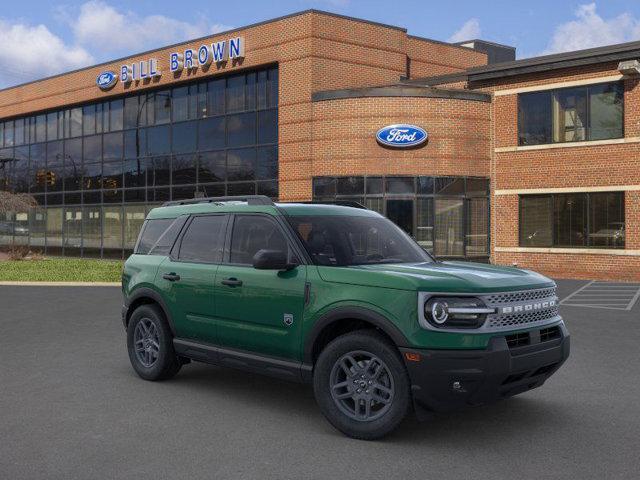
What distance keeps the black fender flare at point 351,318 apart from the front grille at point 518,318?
674mm

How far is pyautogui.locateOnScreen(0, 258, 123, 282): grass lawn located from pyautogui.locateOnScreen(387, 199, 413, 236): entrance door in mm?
9566

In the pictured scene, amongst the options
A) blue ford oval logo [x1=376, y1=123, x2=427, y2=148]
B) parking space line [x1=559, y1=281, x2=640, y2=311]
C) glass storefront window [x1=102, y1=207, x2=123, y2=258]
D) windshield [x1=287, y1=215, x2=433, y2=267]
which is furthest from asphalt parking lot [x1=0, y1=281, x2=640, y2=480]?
glass storefront window [x1=102, y1=207, x2=123, y2=258]

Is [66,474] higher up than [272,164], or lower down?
lower down

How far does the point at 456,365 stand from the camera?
16.4ft

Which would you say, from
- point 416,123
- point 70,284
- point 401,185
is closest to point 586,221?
point 401,185

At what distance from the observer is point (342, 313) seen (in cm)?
551

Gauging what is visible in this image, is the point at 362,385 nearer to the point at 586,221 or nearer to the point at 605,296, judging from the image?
the point at 605,296

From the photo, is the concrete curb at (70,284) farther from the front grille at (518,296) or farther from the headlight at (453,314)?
the headlight at (453,314)

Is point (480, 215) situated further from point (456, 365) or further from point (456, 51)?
point (456, 365)

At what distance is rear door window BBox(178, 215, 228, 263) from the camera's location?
6.94m

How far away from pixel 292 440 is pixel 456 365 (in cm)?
142

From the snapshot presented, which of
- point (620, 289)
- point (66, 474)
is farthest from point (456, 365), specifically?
point (620, 289)

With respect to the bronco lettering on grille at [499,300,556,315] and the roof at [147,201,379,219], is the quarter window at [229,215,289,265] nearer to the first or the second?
the roof at [147,201,379,219]

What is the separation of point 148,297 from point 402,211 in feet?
59.0
